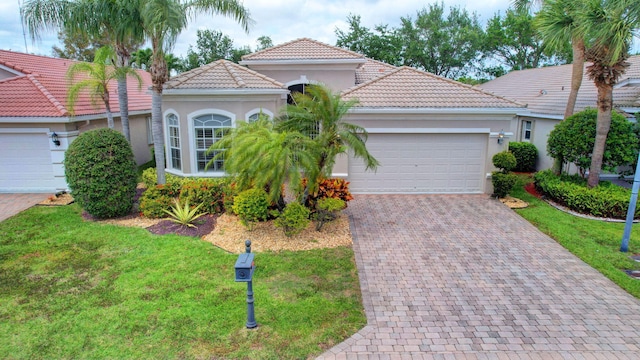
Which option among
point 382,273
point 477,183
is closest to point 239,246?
point 382,273

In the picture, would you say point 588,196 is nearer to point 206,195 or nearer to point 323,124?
point 323,124

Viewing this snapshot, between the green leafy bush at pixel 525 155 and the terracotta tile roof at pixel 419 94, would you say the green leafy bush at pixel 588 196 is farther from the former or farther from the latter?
the green leafy bush at pixel 525 155

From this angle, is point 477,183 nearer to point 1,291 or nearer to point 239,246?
point 239,246

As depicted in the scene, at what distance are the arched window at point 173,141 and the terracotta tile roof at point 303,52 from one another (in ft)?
16.6

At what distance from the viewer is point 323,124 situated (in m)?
9.62

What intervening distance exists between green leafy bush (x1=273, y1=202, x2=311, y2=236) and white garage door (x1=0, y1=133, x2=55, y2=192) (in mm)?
9577

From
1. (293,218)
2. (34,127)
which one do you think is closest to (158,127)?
(34,127)

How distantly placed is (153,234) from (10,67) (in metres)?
10.6

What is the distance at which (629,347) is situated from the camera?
19.1 feet

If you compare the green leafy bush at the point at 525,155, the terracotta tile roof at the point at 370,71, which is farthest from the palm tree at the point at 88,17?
the green leafy bush at the point at 525,155

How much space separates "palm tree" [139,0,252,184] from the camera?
34.4 ft

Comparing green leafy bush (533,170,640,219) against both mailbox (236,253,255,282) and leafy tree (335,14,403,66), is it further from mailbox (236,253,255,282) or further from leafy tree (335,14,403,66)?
leafy tree (335,14,403,66)

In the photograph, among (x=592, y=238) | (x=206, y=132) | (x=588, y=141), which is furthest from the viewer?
(x=206, y=132)

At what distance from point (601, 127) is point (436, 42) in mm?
29943
